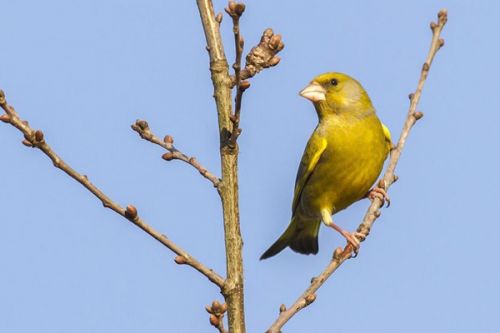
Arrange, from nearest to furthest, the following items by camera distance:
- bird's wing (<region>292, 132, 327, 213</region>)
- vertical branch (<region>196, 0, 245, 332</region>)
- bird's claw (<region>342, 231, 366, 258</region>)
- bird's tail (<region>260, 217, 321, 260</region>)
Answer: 1. vertical branch (<region>196, 0, 245, 332</region>)
2. bird's claw (<region>342, 231, 366, 258</region>)
3. bird's wing (<region>292, 132, 327, 213</region>)
4. bird's tail (<region>260, 217, 321, 260</region>)

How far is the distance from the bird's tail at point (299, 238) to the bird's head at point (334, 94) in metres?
1.23

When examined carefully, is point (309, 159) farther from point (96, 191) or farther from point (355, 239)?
point (96, 191)

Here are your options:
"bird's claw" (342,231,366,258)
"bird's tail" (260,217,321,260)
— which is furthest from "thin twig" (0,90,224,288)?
"bird's tail" (260,217,321,260)

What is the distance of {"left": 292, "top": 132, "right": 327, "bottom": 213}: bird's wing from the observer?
6.90m

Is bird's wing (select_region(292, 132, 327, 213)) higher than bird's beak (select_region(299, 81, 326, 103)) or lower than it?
lower

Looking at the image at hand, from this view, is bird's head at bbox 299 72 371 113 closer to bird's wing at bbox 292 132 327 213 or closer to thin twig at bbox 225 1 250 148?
bird's wing at bbox 292 132 327 213

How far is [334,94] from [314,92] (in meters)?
0.20

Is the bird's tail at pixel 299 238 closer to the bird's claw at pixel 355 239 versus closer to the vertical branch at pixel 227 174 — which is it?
the bird's claw at pixel 355 239

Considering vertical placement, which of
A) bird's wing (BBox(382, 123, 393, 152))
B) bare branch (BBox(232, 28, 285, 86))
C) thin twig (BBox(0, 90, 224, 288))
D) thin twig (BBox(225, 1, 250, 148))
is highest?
bird's wing (BBox(382, 123, 393, 152))

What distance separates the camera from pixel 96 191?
10.9 feet

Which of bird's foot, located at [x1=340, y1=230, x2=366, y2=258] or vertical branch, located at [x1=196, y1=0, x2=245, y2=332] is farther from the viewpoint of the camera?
bird's foot, located at [x1=340, y1=230, x2=366, y2=258]

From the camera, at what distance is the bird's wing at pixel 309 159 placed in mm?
6902

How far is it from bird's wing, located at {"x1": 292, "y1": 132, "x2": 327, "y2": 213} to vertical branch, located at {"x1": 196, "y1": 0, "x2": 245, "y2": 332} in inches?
129

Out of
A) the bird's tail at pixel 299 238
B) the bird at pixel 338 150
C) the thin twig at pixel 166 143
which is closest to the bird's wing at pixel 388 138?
the bird at pixel 338 150
